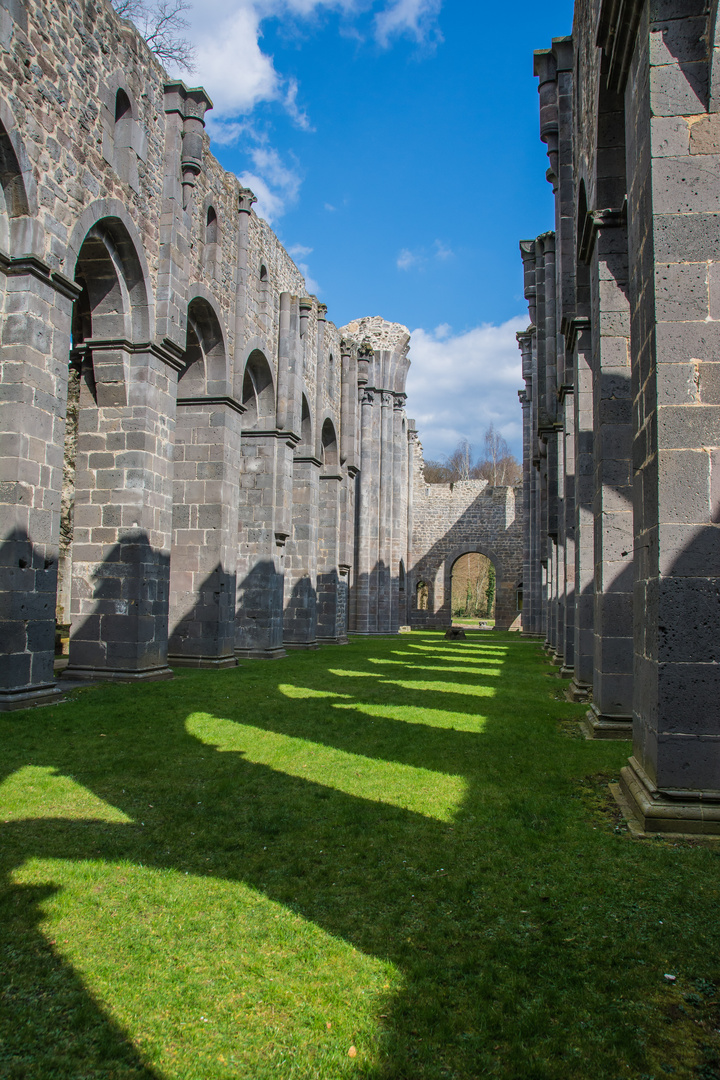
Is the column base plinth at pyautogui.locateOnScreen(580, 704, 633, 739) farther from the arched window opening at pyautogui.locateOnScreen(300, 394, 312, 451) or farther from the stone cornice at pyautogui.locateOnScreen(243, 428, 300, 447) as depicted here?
the arched window opening at pyautogui.locateOnScreen(300, 394, 312, 451)

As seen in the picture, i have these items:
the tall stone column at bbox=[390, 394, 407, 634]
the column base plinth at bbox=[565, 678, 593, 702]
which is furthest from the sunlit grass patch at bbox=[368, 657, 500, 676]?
the tall stone column at bbox=[390, 394, 407, 634]

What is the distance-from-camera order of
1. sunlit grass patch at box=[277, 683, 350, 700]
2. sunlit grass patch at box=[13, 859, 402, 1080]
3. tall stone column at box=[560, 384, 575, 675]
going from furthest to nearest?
tall stone column at box=[560, 384, 575, 675] → sunlit grass patch at box=[277, 683, 350, 700] → sunlit grass patch at box=[13, 859, 402, 1080]

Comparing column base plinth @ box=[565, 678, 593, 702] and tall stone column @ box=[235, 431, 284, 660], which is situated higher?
tall stone column @ box=[235, 431, 284, 660]

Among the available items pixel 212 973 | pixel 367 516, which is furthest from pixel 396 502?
pixel 212 973

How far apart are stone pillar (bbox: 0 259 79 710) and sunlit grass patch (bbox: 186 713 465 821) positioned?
1.88 metres

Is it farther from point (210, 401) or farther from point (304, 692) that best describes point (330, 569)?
point (304, 692)

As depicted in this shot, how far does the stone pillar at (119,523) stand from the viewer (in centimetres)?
973

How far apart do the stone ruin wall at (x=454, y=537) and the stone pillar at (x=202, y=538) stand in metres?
22.7

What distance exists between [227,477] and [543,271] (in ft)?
35.0

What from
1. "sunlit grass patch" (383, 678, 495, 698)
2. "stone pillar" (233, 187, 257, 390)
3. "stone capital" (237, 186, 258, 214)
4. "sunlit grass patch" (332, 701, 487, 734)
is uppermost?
"stone capital" (237, 186, 258, 214)

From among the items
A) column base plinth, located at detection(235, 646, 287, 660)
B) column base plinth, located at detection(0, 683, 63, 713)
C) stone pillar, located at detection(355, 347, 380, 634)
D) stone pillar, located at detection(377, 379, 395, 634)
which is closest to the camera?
column base plinth, located at detection(0, 683, 63, 713)

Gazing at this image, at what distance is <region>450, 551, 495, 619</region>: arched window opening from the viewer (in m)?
45.3

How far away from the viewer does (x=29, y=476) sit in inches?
293

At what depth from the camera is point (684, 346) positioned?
4164mm
